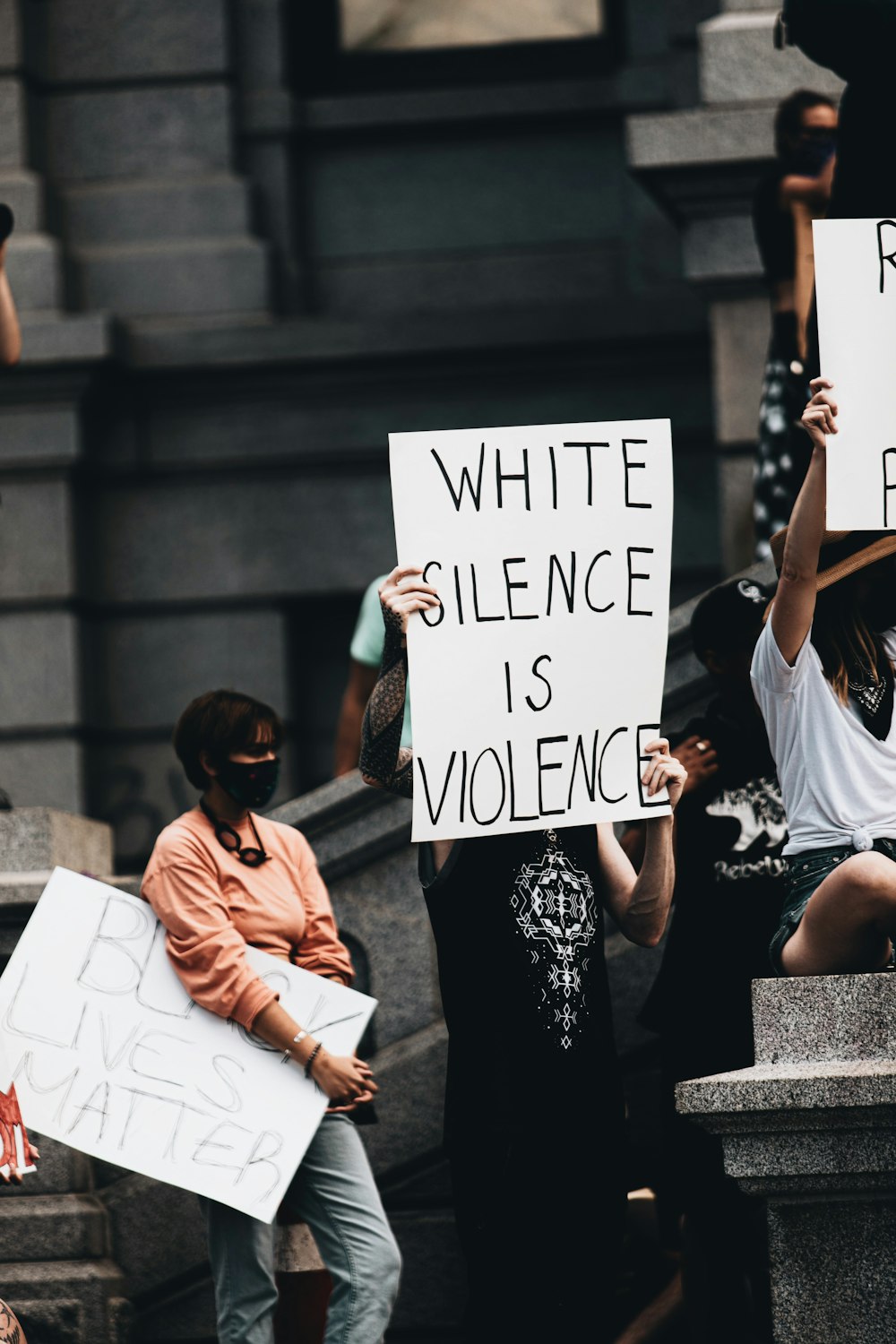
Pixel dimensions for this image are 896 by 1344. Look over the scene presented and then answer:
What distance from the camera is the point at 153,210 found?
34.5 feet

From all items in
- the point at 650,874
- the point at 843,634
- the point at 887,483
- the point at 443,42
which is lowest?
the point at 650,874

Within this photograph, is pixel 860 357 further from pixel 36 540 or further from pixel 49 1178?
pixel 36 540

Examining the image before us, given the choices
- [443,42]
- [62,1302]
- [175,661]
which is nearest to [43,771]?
[175,661]

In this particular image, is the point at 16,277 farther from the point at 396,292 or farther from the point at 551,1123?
the point at 551,1123

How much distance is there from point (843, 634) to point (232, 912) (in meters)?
1.81

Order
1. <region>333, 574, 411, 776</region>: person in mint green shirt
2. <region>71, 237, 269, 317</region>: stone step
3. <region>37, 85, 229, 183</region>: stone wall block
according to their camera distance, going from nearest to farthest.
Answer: <region>333, 574, 411, 776</region>: person in mint green shirt → <region>71, 237, 269, 317</region>: stone step → <region>37, 85, 229, 183</region>: stone wall block

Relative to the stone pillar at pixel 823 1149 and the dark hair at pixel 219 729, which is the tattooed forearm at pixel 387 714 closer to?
the dark hair at pixel 219 729

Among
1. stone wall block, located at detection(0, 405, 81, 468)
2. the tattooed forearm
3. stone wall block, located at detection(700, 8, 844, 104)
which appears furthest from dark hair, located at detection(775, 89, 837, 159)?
stone wall block, located at detection(0, 405, 81, 468)

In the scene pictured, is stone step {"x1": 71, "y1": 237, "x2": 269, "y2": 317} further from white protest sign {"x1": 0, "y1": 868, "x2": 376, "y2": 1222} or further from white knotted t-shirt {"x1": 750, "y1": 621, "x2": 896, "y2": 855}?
white knotted t-shirt {"x1": 750, "y1": 621, "x2": 896, "y2": 855}

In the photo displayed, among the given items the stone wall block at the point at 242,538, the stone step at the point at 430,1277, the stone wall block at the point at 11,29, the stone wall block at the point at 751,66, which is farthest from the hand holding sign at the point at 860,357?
the stone wall block at the point at 11,29

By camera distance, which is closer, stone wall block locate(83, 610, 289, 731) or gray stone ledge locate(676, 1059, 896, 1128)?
gray stone ledge locate(676, 1059, 896, 1128)

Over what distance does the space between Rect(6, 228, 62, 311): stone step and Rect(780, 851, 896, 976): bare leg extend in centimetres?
657

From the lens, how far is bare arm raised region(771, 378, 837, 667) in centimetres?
454

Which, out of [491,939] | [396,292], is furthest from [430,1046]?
[396,292]
